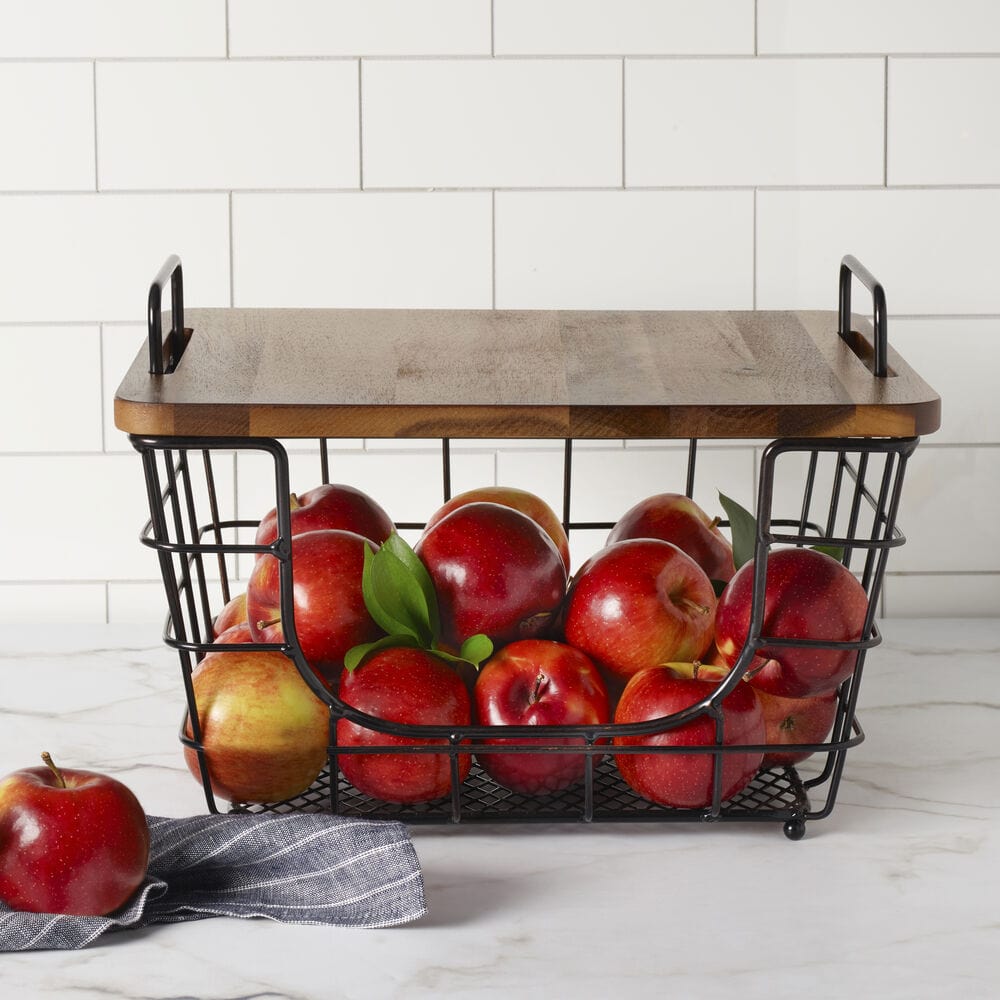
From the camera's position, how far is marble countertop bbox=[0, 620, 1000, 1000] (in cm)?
57

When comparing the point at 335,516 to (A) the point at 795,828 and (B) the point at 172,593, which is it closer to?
(B) the point at 172,593

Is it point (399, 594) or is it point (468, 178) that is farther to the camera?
point (468, 178)

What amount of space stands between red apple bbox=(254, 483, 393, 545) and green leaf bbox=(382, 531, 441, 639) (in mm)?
80

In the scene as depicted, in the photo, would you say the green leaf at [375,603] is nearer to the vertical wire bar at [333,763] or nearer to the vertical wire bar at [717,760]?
the vertical wire bar at [333,763]

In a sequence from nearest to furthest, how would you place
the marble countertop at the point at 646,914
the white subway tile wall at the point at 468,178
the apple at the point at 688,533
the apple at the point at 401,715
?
the marble countertop at the point at 646,914 < the apple at the point at 401,715 < the apple at the point at 688,533 < the white subway tile wall at the point at 468,178

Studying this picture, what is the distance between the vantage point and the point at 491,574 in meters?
0.70

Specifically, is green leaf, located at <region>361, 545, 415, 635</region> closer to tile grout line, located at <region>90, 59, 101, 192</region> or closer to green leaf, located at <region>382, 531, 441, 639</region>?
green leaf, located at <region>382, 531, 441, 639</region>

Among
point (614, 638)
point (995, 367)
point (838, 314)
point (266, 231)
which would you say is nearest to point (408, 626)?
point (614, 638)

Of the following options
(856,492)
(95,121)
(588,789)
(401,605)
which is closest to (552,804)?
(588,789)

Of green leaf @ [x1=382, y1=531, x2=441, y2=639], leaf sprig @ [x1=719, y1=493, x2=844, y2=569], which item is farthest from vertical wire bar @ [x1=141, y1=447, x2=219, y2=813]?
leaf sprig @ [x1=719, y1=493, x2=844, y2=569]

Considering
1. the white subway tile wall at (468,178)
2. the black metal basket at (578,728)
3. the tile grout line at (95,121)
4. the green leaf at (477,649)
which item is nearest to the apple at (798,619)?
the black metal basket at (578,728)

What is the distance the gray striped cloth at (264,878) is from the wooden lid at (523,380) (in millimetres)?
191

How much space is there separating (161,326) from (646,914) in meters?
0.40

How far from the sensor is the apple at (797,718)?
0.71 metres
